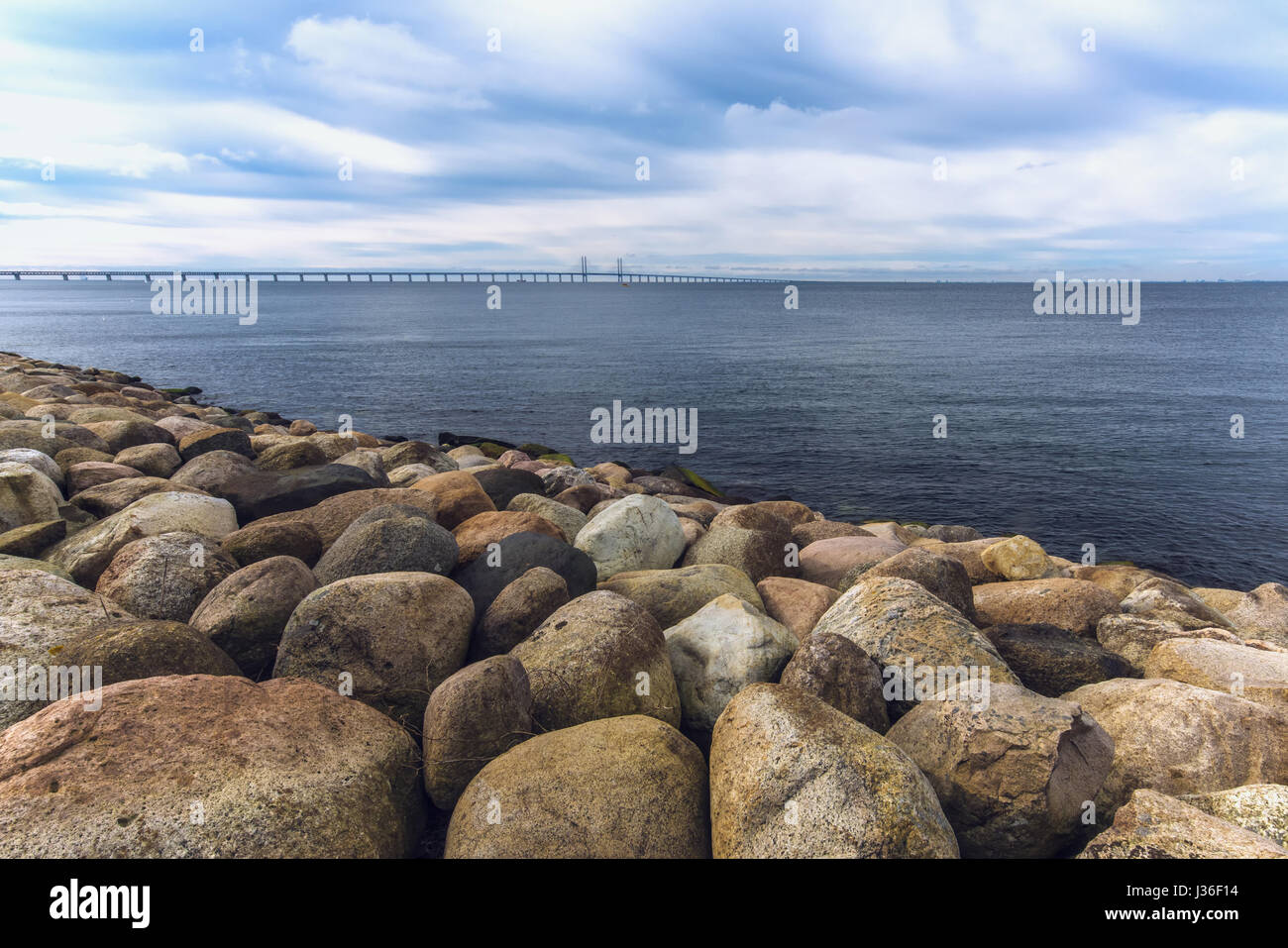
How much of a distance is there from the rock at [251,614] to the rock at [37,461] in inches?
212

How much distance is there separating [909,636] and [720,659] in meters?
1.66

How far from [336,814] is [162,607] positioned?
3.56 m

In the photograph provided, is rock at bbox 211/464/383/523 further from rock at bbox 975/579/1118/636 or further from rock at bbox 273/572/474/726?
rock at bbox 975/579/1118/636

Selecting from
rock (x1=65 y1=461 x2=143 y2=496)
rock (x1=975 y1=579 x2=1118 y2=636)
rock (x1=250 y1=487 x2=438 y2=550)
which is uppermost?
rock (x1=65 y1=461 x2=143 y2=496)

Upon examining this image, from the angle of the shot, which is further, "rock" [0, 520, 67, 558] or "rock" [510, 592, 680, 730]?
"rock" [0, 520, 67, 558]

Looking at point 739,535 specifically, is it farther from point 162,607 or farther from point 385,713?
point 162,607

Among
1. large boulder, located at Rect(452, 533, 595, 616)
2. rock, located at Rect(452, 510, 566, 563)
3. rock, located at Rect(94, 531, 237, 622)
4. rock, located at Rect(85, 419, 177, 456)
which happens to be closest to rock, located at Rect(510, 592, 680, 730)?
large boulder, located at Rect(452, 533, 595, 616)

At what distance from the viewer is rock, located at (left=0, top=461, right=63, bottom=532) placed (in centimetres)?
848

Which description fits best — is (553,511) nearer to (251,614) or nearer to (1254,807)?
(251,614)

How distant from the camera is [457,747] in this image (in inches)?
193

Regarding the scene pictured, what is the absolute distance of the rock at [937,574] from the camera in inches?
298

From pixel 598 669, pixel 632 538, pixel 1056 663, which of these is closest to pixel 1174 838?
pixel 1056 663

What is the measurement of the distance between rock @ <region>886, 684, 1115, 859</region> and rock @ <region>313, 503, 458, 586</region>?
4.62 meters

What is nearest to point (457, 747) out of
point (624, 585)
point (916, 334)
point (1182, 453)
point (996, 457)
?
point (624, 585)
